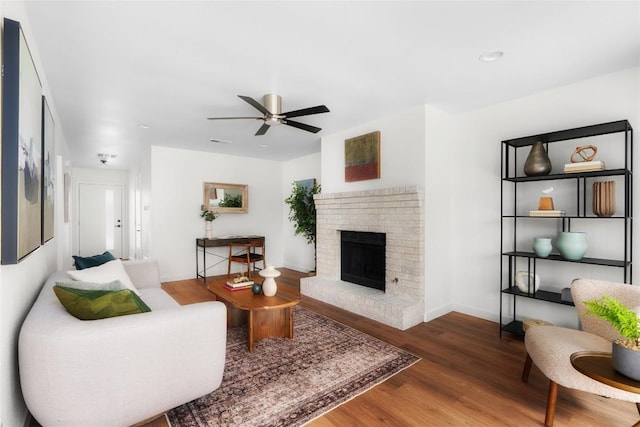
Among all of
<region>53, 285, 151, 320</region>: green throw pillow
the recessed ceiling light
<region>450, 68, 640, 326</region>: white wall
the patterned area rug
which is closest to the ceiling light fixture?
the patterned area rug

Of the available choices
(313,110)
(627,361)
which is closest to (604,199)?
(627,361)

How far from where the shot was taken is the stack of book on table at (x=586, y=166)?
2518 millimetres

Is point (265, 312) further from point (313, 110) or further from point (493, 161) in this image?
point (493, 161)

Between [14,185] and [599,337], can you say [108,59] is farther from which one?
[599,337]

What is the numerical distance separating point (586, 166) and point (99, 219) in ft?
32.7

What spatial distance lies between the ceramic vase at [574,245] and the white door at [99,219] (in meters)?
9.65

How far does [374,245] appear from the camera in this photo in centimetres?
393

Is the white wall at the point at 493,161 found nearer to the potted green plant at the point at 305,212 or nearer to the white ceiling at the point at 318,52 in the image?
the white ceiling at the point at 318,52

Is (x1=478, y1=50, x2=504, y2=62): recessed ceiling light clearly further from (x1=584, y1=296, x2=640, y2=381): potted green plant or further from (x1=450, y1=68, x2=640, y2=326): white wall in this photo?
(x1=584, y1=296, x2=640, y2=381): potted green plant

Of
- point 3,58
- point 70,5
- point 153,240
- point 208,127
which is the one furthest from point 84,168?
point 3,58

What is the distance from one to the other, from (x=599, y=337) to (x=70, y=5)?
3.80 m

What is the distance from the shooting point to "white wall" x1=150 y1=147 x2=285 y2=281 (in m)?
5.33

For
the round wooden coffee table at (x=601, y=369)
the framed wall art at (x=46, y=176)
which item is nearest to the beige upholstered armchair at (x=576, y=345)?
the round wooden coffee table at (x=601, y=369)

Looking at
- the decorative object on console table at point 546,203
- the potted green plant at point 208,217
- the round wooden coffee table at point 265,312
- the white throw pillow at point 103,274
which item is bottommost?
the round wooden coffee table at point 265,312
